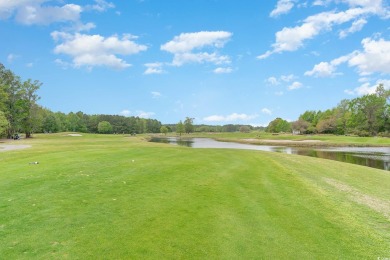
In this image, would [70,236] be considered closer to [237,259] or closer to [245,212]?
[237,259]

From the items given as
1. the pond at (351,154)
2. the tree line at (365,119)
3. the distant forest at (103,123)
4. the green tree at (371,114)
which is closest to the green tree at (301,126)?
the distant forest at (103,123)

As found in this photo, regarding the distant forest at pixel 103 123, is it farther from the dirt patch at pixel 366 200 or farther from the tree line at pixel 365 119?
the dirt patch at pixel 366 200

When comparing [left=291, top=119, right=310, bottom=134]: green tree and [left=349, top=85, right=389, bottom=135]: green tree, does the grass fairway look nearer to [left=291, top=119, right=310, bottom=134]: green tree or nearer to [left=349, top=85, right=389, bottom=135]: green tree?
[left=349, top=85, right=389, bottom=135]: green tree

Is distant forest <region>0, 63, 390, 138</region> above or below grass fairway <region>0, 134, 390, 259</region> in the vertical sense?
above

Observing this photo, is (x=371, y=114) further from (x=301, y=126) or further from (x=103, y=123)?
(x=103, y=123)

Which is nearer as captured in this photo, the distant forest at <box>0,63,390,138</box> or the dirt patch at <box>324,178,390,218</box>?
the dirt patch at <box>324,178,390,218</box>

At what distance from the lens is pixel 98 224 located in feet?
30.2

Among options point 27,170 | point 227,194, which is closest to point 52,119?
point 27,170

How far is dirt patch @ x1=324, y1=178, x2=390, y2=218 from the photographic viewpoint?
13344 millimetres

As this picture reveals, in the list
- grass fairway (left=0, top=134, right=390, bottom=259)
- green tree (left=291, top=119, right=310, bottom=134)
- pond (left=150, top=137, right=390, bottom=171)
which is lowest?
pond (left=150, top=137, right=390, bottom=171)

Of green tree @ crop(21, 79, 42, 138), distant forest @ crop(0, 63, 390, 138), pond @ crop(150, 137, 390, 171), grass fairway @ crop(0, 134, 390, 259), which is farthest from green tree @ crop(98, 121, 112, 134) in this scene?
grass fairway @ crop(0, 134, 390, 259)

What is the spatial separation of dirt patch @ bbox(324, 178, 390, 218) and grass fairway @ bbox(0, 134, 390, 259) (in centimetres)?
6

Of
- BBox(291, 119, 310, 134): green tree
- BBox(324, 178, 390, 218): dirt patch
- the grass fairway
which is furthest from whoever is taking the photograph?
BBox(291, 119, 310, 134): green tree

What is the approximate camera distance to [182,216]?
33.4ft
